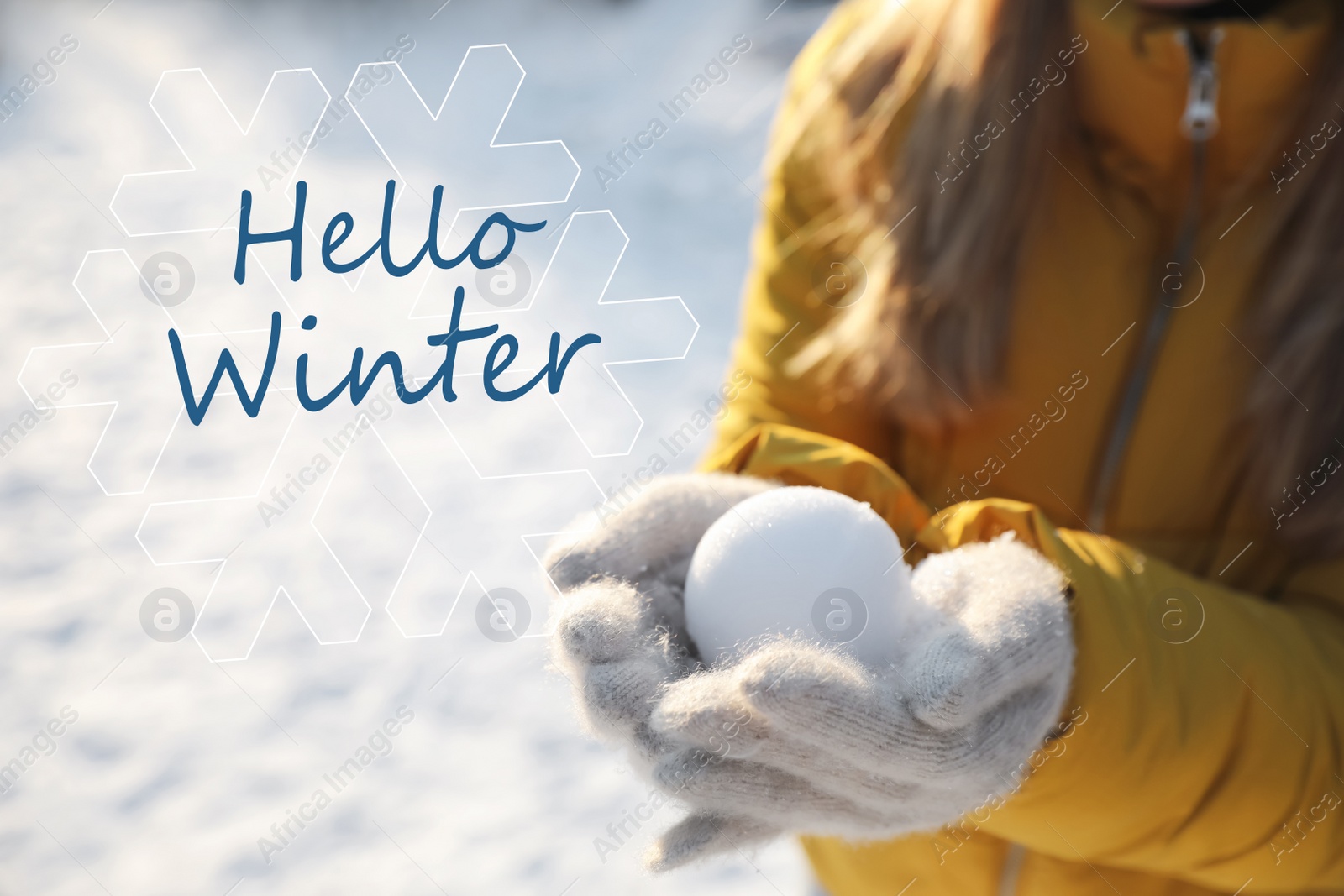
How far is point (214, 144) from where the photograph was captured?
3.40 meters

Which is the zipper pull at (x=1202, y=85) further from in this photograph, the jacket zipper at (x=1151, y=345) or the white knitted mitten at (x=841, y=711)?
the white knitted mitten at (x=841, y=711)

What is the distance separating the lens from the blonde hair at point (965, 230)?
0.88 metres

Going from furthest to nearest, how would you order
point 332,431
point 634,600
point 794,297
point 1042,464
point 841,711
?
1. point 332,431
2. point 794,297
3. point 1042,464
4. point 634,600
5. point 841,711

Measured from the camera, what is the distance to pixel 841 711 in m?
0.72

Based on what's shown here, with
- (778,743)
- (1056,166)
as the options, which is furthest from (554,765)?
(1056,166)

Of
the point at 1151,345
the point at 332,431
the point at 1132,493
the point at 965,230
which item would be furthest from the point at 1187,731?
the point at 332,431

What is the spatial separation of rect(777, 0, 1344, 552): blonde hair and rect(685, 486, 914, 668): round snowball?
0.61ft

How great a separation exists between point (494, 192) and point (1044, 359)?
2594 millimetres

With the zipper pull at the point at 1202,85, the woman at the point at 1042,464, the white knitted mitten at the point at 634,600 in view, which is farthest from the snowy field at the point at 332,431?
the zipper pull at the point at 1202,85

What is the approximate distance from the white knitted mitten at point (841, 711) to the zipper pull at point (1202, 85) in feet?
1.36

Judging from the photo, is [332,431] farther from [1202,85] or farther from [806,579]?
[1202,85]

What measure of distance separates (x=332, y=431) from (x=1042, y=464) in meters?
2.17

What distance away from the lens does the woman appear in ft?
2.52

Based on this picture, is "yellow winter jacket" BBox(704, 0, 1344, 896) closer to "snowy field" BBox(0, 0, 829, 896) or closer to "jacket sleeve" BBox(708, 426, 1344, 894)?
"jacket sleeve" BBox(708, 426, 1344, 894)
